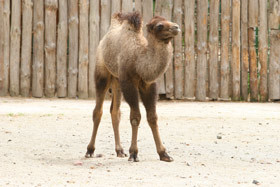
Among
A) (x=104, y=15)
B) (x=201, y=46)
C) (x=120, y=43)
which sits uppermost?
(x=104, y=15)

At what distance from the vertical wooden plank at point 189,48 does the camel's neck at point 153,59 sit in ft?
18.5

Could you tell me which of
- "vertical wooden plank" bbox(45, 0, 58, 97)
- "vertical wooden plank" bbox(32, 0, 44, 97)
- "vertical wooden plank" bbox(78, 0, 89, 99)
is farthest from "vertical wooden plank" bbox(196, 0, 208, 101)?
"vertical wooden plank" bbox(32, 0, 44, 97)

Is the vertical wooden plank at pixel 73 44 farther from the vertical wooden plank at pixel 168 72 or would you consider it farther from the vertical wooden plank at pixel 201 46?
the vertical wooden plank at pixel 201 46

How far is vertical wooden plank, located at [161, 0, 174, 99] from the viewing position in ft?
36.2

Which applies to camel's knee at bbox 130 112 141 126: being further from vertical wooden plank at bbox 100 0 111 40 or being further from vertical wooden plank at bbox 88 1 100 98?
vertical wooden plank at bbox 100 0 111 40

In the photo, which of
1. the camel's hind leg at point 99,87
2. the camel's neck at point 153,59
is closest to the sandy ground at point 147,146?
the camel's hind leg at point 99,87

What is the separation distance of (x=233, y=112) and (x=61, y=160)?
14.9 ft

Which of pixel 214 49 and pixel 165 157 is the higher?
pixel 214 49

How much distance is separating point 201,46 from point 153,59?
587 centimetres

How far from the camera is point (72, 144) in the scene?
22.4ft

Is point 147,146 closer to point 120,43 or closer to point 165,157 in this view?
point 165,157

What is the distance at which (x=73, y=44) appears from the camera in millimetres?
11070

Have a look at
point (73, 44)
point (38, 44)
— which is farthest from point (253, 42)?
point (38, 44)

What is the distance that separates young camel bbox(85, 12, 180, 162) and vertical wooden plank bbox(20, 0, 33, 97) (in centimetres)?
507
